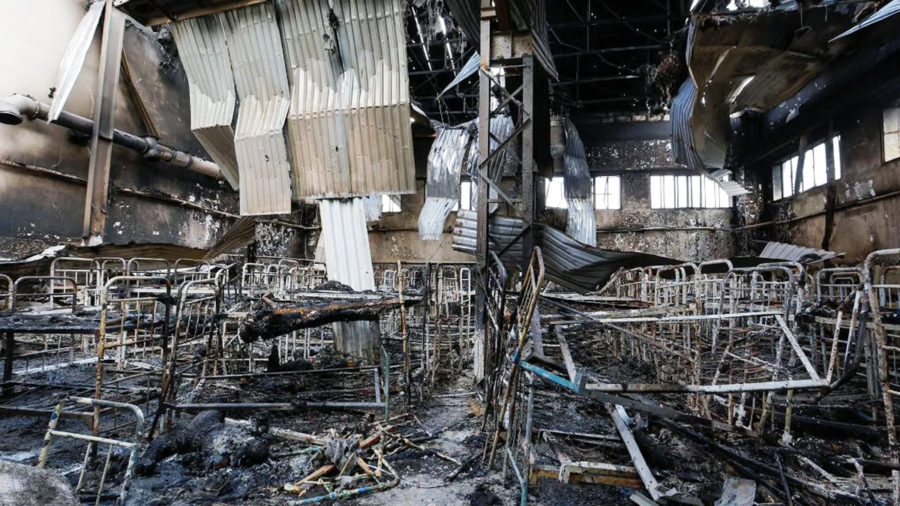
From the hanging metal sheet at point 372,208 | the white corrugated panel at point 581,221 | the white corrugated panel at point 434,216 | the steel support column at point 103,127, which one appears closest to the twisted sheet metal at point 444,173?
the white corrugated panel at point 434,216

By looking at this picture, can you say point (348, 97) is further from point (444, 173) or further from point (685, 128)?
point (685, 128)

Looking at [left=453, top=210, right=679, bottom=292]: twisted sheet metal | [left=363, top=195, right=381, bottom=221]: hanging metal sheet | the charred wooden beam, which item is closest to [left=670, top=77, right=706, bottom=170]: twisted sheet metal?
[left=453, top=210, right=679, bottom=292]: twisted sheet metal

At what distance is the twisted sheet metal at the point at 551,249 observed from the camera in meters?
6.75

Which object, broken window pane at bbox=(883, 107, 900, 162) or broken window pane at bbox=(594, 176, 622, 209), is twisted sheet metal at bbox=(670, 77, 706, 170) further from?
broken window pane at bbox=(594, 176, 622, 209)

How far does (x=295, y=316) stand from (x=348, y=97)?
167 inches

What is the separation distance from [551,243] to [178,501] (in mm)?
5601

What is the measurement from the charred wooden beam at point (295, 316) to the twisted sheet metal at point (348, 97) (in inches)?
114

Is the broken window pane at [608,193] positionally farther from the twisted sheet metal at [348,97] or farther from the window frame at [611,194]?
the twisted sheet metal at [348,97]

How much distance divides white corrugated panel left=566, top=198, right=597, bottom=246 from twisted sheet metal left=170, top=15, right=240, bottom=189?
11.3m

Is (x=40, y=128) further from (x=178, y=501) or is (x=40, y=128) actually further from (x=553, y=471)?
(x=553, y=471)

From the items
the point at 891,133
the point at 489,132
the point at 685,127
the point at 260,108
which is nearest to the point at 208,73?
the point at 260,108

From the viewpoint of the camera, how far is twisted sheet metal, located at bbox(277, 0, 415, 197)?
701 centimetres

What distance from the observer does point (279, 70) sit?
764cm

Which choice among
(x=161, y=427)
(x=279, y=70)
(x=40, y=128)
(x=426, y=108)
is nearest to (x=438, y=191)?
(x=426, y=108)
